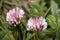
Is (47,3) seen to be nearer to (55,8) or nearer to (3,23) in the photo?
(55,8)

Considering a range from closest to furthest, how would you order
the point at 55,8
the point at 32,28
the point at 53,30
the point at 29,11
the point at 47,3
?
the point at 32,28 < the point at 53,30 < the point at 55,8 < the point at 29,11 < the point at 47,3

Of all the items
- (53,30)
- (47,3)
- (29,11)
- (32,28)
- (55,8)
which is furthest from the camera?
(47,3)

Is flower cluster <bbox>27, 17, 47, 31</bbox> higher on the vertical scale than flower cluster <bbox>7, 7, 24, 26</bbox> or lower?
lower

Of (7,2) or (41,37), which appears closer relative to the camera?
(41,37)

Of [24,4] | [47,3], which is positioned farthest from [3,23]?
[47,3]

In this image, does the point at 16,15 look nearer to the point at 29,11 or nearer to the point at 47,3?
the point at 29,11

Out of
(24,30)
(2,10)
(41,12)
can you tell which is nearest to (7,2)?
(2,10)

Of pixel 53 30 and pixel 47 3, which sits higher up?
pixel 47 3

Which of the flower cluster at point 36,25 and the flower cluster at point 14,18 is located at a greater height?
the flower cluster at point 14,18

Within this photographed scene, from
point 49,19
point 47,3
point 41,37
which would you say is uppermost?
point 47,3
